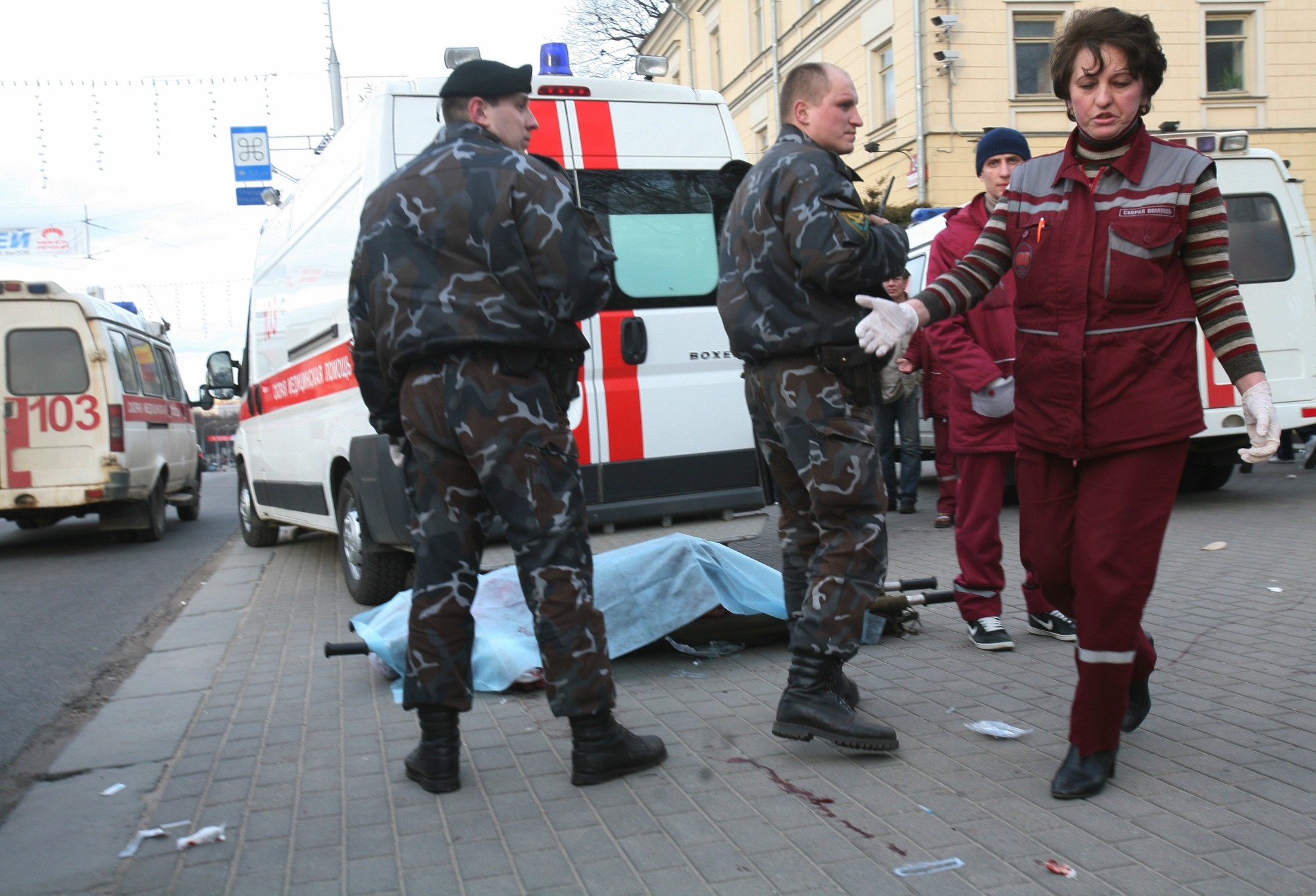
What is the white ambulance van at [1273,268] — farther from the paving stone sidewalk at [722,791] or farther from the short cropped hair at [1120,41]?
the short cropped hair at [1120,41]

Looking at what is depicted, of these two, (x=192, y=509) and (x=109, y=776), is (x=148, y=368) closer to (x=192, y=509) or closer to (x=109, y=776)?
(x=192, y=509)

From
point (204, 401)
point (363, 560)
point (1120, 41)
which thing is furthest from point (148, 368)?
point (1120, 41)

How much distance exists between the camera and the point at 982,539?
4652 millimetres

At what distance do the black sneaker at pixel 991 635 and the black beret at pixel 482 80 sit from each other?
2.82m

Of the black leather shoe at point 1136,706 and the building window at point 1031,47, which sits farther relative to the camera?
the building window at point 1031,47

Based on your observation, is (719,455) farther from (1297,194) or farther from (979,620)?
(1297,194)

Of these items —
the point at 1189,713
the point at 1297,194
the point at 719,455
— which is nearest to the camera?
the point at 1189,713

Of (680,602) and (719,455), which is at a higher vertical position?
(719,455)

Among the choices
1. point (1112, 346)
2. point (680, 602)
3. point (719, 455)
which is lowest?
point (680, 602)

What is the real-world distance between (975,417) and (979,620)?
32.7 inches

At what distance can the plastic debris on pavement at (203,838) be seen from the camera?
2.98m

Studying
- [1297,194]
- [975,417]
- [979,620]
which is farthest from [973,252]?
[1297,194]

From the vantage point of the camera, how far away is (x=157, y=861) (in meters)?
2.90

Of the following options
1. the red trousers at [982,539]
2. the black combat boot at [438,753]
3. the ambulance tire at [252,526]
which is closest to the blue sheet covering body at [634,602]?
the red trousers at [982,539]
